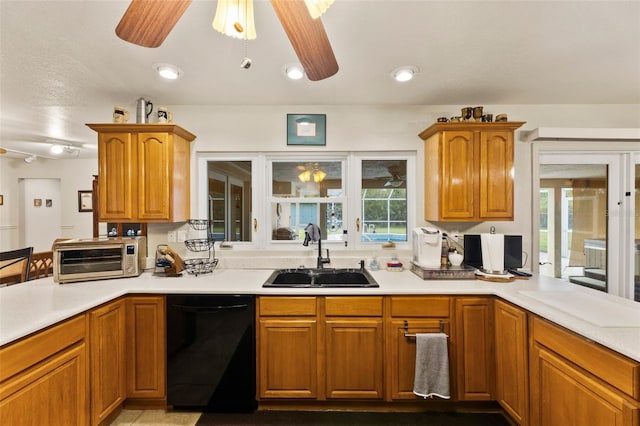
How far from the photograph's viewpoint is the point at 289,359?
1.85 m

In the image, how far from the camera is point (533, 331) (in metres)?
1.52

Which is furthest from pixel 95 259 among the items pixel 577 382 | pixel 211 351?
pixel 577 382

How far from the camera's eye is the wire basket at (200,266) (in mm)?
2283

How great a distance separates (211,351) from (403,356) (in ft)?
4.30

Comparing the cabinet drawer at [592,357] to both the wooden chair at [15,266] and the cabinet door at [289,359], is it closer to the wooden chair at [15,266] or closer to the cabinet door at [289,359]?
the cabinet door at [289,359]

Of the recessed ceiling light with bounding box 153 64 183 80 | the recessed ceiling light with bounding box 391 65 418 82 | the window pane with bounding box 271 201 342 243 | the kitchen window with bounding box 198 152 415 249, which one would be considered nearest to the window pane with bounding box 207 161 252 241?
the kitchen window with bounding box 198 152 415 249

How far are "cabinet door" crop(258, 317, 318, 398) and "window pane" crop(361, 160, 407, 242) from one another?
111cm

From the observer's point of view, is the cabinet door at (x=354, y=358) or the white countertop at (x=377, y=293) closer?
the white countertop at (x=377, y=293)

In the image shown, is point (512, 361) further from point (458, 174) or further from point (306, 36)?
point (306, 36)

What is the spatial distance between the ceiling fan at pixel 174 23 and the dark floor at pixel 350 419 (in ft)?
→ 7.20

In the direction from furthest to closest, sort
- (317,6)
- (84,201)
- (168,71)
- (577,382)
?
1. (84,201)
2. (168,71)
3. (577,382)
4. (317,6)

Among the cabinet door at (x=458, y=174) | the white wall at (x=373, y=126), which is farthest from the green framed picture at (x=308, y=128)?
the cabinet door at (x=458, y=174)

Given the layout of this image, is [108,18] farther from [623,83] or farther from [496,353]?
[623,83]

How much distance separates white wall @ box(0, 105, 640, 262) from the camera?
2.51 m
